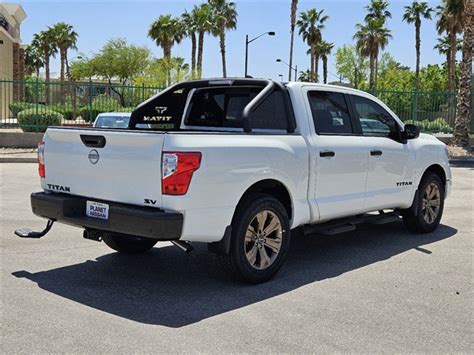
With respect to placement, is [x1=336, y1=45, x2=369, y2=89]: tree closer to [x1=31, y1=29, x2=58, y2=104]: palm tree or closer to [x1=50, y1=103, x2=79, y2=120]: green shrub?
[x1=31, y1=29, x2=58, y2=104]: palm tree

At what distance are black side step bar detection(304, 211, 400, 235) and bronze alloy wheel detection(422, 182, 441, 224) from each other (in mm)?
661

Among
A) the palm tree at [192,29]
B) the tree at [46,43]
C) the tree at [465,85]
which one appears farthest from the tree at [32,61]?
the tree at [465,85]

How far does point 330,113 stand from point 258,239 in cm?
187

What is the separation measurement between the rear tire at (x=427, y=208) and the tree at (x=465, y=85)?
15298 mm

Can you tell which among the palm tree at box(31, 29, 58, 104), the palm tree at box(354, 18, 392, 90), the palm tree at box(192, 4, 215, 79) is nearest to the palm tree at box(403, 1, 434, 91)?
the palm tree at box(354, 18, 392, 90)

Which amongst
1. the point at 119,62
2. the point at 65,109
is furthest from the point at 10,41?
the point at 65,109

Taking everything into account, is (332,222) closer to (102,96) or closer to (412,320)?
(412,320)

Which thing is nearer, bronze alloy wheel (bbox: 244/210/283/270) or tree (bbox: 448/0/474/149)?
bronze alloy wheel (bbox: 244/210/283/270)

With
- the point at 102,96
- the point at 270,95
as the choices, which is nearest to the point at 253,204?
the point at 270,95

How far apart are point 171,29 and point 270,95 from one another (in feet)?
162

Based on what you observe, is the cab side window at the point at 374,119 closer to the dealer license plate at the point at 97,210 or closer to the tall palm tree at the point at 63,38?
the dealer license plate at the point at 97,210

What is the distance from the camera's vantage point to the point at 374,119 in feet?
23.5

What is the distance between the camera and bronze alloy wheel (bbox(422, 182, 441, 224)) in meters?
7.77

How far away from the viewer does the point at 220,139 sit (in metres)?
4.97
